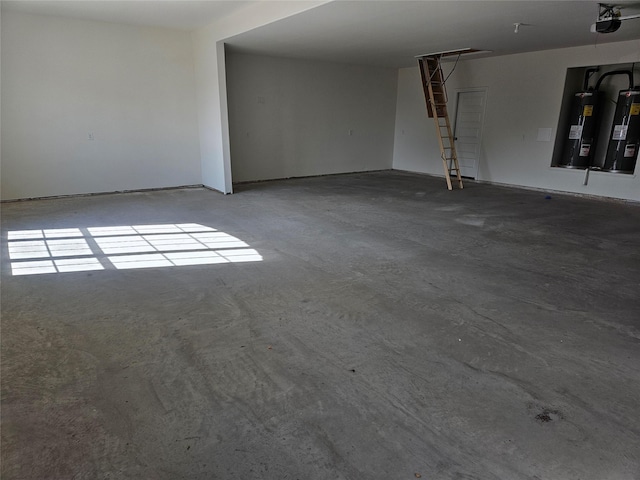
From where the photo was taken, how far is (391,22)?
17.7 feet

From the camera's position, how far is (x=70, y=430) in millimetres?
1890

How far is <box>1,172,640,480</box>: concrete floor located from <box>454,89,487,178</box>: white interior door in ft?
15.9

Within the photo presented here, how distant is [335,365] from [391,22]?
4.81 meters

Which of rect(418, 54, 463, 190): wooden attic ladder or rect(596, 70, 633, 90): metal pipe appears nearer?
rect(596, 70, 633, 90): metal pipe

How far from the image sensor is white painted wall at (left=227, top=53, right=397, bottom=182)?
332 inches

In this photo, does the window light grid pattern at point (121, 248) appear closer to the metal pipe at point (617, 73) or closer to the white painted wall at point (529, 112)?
the white painted wall at point (529, 112)

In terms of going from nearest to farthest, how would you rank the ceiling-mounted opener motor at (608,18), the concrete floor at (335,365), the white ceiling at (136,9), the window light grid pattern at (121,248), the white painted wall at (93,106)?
the concrete floor at (335,365)
the window light grid pattern at (121,248)
the ceiling-mounted opener motor at (608,18)
the white ceiling at (136,9)
the white painted wall at (93,106)

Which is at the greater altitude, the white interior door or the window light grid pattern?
the white interior door

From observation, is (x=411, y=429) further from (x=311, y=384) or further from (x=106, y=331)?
(x=106, y=331)

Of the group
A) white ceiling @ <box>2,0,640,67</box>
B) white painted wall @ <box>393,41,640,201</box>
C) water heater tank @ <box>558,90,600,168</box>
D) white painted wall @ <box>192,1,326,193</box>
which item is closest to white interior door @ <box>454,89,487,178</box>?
white painted wall @ <box>393,41,640,201</box>

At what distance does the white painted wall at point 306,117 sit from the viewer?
8.45 meters

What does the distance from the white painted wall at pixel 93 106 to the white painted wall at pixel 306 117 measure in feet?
3.53

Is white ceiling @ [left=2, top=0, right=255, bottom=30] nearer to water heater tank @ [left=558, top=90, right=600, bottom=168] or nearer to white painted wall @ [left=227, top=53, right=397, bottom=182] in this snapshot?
white painted wall @ [left=227, top=53, right=397, bottom=182]

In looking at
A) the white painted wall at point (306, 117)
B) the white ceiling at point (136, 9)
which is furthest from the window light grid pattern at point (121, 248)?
the white painted wall at point (306, 117)
